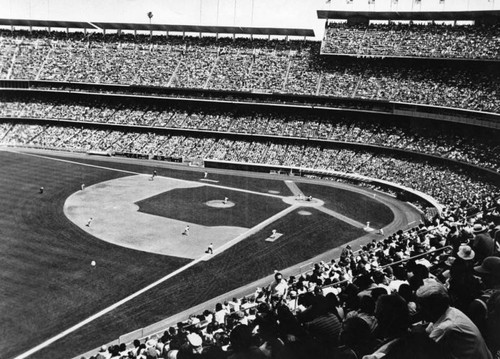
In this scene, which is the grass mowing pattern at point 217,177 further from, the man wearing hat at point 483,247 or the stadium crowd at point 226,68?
the man wearing hat at point 483,247

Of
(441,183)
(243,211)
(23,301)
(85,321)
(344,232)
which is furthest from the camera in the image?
(441,183)

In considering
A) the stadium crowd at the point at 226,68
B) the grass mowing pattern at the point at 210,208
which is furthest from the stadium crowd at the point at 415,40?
A: the grass mowing pattern at the point at 210,208

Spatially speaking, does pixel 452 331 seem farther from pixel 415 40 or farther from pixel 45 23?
pixel 45 23

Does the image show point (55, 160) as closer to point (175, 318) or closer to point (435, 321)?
point (175, 318)

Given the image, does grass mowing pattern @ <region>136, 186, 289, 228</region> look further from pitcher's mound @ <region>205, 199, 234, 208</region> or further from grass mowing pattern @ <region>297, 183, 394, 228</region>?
grass mowing pattern @ <region>297, 183, 394, 228</region>

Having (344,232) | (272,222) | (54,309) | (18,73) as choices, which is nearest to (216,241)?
(272,222)

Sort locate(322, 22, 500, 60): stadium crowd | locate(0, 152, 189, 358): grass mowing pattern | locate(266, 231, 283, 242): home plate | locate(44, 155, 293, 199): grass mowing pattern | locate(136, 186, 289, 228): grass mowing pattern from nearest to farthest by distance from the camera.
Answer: locate(0, 152, 189, 358): grass mowing pattern → locate(266, 231, 283, 242): home plate → locate(136, 186, 289, 228): grass mowing pattern → locate(44, 155, 293, 199): grass mowing pattern → locate(322, 22, 500, 60): stadium crowd

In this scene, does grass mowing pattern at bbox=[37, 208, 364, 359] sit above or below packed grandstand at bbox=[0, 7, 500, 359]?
below

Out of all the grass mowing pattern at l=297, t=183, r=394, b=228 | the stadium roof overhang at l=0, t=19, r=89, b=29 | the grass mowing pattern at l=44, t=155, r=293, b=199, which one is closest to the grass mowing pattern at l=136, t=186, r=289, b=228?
the grass mowing pattern at l=44, t=155, r=293, b=199
